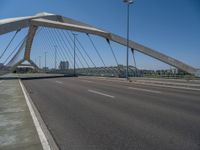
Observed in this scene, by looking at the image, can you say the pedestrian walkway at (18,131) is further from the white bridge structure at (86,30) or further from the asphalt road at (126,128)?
the white bridge structure at (86,30)

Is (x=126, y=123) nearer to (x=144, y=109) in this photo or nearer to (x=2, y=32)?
(x=144, y=109)

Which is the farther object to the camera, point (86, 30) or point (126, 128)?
point (86, 30)

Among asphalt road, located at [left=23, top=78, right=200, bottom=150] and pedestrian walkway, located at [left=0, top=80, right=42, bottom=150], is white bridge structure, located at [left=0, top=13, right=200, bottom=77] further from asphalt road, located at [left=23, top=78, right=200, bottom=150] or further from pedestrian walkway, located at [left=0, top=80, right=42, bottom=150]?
asphalt road, located at [left=23, top=78, right=200, bottom=150]

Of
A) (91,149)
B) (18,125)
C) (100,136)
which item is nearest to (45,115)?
(18,125)

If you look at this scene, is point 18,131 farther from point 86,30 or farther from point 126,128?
point 86,30

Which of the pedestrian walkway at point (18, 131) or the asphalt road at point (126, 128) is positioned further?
the asphalt road at point (126, 128)

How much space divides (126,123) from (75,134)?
1.60m

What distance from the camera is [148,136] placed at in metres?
5.35

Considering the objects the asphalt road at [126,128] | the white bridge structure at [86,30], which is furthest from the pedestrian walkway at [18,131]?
the white bridge structure at [86,30]

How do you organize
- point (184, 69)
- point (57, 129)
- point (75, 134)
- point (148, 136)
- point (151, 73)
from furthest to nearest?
point (184, 69) < point (151, 73) < point (57, 129) < point (75, 134) < point (148, 136)

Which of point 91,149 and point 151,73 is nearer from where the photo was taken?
point 91,149

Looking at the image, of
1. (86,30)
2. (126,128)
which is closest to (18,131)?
(126,128)

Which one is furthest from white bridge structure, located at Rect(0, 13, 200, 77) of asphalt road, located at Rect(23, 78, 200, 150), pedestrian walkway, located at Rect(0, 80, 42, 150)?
asphalt road, located at Rect(23, 78, 200, 150)

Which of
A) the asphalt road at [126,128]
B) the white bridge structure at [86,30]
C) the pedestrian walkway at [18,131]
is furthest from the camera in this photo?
the white bridge structure at [86,30]
